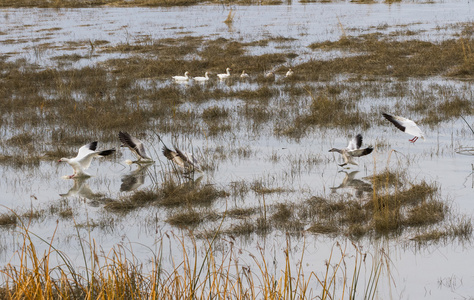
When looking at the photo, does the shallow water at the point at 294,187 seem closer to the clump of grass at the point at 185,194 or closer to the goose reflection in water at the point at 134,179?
the goose reflection in water at the point at 134,179

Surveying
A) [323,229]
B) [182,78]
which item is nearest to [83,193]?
[323,229]

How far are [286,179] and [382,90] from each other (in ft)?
19.5

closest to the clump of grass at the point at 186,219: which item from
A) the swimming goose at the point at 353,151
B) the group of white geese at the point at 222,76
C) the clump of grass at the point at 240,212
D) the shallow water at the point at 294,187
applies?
the shallow water at the point at 294,187

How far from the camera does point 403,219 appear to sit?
643 cm

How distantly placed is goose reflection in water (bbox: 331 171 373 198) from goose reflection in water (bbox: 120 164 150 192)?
239 centimetres

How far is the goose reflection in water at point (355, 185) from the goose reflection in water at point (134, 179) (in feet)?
7.83

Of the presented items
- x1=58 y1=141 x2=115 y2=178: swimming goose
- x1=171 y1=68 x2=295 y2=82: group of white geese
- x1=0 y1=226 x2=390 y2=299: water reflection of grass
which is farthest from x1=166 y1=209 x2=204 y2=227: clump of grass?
x1=171 y1=68 x2=295 y2=82: group of white geese

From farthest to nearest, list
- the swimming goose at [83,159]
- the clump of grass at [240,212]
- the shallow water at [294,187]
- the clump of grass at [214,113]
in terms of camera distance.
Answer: the clump of grass at [214,113], the swimming goose at [83,159], the clump of grass at [240,212], the shallow water at [294,187]

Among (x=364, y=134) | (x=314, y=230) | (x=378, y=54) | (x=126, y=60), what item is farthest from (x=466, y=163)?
(x=126, y=60)

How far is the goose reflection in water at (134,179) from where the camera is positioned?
27.0 feet

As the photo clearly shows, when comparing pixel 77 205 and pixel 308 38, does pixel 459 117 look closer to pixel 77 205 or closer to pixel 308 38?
pixel 77 205

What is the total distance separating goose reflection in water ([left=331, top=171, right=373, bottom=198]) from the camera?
301 inches

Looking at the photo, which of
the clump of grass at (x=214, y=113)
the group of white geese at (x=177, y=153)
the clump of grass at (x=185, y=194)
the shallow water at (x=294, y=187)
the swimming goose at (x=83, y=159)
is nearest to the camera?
the shallow water at (x=294, y=187)

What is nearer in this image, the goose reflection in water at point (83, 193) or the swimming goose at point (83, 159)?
the goose reflection in water at point (83, 193)
